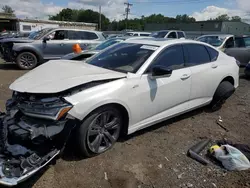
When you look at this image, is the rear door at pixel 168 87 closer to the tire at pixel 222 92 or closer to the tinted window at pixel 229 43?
the tire at pixel 222 92

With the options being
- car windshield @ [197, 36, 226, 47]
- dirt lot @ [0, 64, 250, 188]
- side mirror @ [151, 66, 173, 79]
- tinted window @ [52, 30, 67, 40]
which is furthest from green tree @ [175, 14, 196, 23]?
side mirror @ [151, 66, 173, 79]

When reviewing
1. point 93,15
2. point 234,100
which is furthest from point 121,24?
point 234,100

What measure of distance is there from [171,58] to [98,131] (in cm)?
179

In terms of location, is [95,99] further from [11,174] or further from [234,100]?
[234,100]

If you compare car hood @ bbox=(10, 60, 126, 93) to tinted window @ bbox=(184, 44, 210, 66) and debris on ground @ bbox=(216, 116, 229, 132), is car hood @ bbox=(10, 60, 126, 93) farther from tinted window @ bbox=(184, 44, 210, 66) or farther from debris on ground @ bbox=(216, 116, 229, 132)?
debris on ground @ bbox=(216, 116, 229, 132)

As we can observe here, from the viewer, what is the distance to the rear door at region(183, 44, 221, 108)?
4051 mm

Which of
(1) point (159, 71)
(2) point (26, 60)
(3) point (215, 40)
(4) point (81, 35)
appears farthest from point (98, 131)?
(3) point (215, 40)

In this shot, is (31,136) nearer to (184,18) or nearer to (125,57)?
(125,57)

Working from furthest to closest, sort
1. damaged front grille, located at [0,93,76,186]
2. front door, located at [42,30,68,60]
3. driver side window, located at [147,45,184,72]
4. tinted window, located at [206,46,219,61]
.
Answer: front door, located at [42,30,68,60] → tinted window, located at [206,46,219,61] → driver side window, located at [147,45,184,72] → damaged front grille, located at [0,93,76,186]

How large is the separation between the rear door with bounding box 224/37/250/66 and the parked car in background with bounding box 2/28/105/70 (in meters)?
6.15

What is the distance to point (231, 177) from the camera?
110 inches

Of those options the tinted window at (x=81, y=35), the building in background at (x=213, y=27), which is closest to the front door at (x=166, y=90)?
the tinted window at (x=81, y=35)

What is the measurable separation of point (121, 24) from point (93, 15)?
28.7 meters

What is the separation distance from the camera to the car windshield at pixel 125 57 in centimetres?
345
